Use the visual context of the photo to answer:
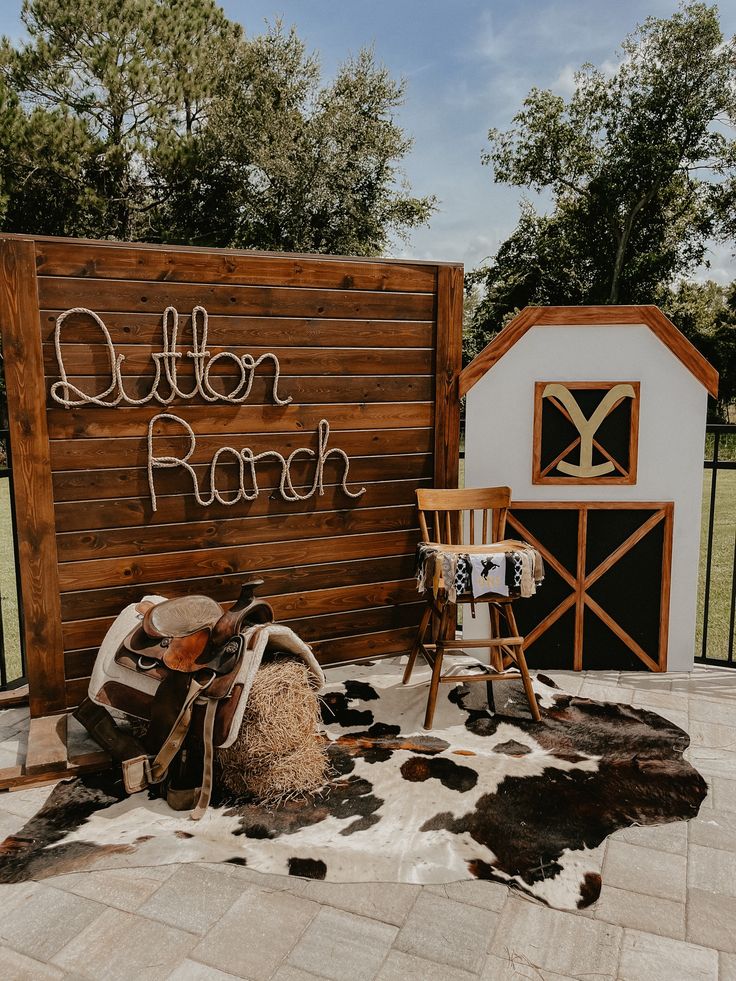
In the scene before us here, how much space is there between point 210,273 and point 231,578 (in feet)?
4.98

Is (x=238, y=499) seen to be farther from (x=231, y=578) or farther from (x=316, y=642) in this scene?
(x=316, y=642)

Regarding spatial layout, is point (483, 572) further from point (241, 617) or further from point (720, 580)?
point (720, 580)

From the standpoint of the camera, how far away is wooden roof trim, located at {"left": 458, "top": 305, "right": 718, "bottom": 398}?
3.69 metres

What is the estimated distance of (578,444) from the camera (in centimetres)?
382

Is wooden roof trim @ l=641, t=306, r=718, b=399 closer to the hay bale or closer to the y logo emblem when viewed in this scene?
the y logo emblem

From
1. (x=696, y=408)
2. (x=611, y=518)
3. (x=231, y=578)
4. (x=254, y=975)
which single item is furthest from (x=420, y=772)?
(x=696, y=408)

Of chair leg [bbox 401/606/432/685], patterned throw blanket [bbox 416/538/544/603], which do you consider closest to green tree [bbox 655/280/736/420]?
chair leg [bbox 401/606/432/685]

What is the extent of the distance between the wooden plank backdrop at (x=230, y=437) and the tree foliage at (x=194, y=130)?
567 inches

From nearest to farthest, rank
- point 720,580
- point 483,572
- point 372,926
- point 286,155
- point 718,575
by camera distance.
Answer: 1. point 372,926
2. point 483,572
3. point 720,580
4. point 718,575
5. point 286,155

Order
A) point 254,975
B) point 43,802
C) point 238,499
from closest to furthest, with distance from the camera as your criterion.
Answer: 1. point 254,975
2. point 43,802
3. point 238,499

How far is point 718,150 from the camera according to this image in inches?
Answer: 763

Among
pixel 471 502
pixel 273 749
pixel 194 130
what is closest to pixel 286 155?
pixel 194 130

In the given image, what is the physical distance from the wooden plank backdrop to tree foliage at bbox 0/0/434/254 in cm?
1440

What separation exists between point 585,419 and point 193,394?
2.02 meters
